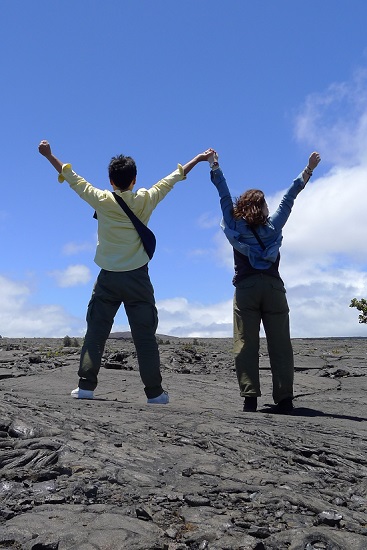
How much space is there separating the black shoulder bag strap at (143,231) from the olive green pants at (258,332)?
0.80 metres

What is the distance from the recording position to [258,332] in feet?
18.8

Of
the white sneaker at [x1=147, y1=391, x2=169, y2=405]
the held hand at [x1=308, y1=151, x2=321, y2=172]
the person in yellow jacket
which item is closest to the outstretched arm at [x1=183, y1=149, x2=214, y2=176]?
the person in yellow jacket

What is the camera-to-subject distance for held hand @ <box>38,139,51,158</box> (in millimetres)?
5832

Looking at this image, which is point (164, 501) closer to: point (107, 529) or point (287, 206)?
point (107, 529)

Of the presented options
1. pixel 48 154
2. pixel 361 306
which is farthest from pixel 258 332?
pixel 361 306

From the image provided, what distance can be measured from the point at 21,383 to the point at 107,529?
Result: 4995 mm

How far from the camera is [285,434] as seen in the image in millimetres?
4211

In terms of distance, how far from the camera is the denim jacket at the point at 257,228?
569 cm

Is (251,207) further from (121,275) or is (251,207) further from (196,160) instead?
(121,275)

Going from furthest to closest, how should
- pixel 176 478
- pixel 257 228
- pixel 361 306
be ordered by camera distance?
1. pixel 361 306
2. pixel 257 228
3. pixel 176 478

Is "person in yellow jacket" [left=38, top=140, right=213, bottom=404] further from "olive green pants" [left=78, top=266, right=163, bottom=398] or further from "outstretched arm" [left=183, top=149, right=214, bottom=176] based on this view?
"outstretched arm" [left=183, top=149, right=214, bottom=176]

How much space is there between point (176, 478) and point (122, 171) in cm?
317

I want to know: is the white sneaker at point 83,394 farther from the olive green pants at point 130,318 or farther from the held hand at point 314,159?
the held hand at point 314,159

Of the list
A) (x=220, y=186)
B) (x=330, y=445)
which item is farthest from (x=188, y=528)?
(x=220, y=186)
